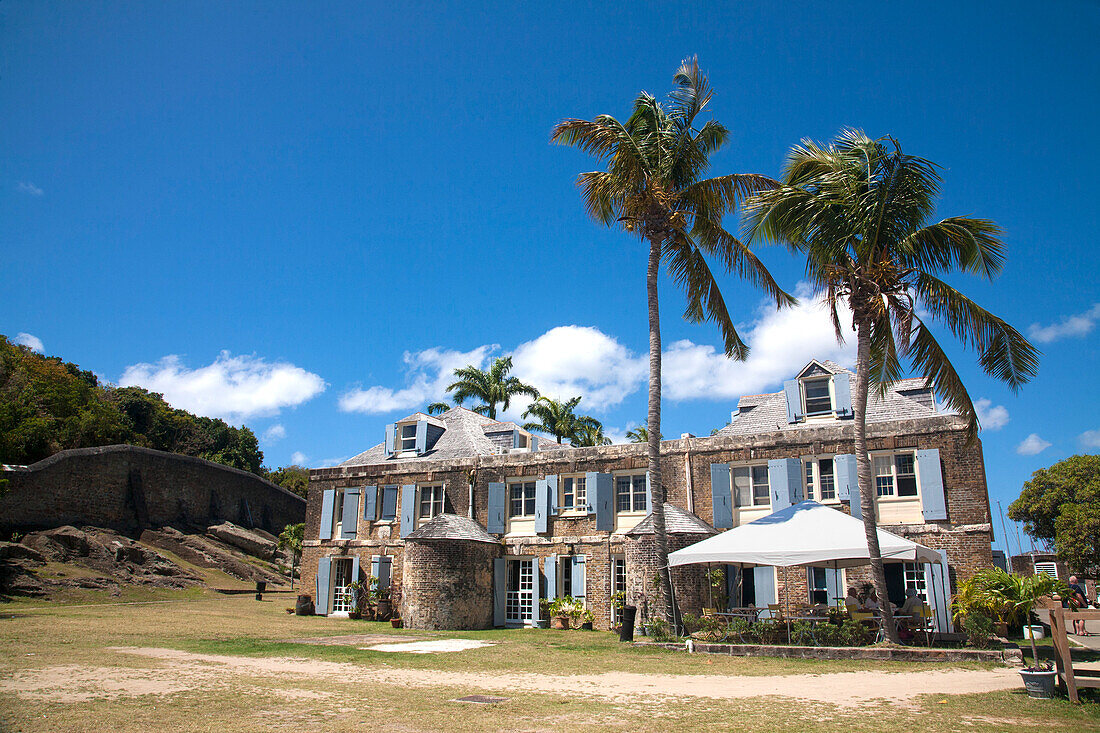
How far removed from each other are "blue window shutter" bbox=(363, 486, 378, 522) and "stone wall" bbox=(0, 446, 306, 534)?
12901 millimetres

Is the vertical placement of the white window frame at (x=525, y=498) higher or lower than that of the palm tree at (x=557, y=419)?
lower

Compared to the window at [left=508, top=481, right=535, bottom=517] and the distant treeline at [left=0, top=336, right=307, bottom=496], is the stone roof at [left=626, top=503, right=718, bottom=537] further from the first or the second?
the distant treeline at [left=0, top=336, right=307, bottom=496]

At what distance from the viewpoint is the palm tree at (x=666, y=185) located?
16.5 metres

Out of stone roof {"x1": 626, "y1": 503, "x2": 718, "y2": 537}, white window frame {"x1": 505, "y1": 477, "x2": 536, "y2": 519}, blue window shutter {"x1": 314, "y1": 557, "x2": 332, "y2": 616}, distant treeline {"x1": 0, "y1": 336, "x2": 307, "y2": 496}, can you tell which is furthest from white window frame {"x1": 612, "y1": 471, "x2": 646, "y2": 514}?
distant treeline {"x1": 0, "y1": 336, "x2": 307, "y2": 496}

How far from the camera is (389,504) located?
24.9m

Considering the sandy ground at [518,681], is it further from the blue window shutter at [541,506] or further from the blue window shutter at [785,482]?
the blue window shutter at [541,506]

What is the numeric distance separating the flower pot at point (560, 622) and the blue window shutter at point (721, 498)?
5.31 meters

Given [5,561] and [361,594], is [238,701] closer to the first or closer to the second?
[361,594]

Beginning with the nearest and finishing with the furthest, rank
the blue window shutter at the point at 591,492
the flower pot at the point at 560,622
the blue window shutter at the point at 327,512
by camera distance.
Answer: the flower pot at the point at 560,622 → the blue window shutter at the point at 591,492 → the blue window shutter at the point at 327,512

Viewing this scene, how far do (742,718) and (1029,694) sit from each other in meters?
3.74

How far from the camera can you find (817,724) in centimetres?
677

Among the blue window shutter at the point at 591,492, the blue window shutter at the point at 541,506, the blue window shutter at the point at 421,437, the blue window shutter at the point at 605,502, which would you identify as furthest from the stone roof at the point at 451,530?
the blue window shutter at the point at 421,437

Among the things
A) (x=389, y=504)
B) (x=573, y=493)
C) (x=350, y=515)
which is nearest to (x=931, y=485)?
(x=573, y=493)

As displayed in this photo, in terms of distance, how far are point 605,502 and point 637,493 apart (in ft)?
3.33
